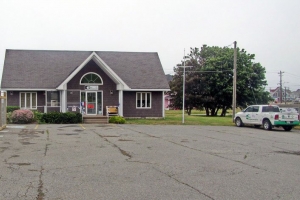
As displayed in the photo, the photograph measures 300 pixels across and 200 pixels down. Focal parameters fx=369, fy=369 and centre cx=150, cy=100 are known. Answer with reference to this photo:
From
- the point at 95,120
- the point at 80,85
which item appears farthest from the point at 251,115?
the point at 80,85

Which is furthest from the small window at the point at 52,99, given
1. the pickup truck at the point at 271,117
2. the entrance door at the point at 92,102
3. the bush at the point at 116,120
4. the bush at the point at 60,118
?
the pickup truck at the point at 271,117

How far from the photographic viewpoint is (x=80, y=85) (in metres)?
31.9

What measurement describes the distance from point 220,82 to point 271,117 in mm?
21748

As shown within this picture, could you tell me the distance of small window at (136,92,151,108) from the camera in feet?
112

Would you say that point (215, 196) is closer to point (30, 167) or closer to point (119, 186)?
point (119, 186)

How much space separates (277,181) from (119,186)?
3.68 metres

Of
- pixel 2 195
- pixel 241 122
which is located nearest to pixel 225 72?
pixel 241 122

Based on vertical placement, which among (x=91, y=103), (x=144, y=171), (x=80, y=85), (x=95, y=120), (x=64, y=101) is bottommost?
(x=144, y=171)

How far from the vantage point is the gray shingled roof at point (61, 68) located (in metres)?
32.2

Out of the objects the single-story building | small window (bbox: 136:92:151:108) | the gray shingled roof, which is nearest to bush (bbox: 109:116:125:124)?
the single-story building

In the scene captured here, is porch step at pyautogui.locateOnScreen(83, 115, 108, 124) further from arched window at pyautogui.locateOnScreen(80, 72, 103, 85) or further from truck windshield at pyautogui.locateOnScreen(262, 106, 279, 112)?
truck windshield at pyautogui.locateOnScreen(262, 106, 279, 112)

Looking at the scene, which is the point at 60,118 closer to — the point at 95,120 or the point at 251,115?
the point at 95,120

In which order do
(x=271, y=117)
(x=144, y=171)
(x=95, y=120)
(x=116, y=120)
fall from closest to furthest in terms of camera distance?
(x=144, y=171) → (x=271, y=117) → (x=116, y=120) → (x=95, y=120)

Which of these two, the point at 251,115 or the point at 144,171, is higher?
the point at 251,115
